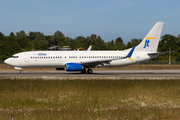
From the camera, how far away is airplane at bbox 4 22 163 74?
36.1m

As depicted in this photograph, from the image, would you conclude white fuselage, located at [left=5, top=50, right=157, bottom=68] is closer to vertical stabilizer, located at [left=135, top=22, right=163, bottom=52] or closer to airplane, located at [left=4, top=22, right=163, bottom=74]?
airplane, located at [left=4, top=22, right=163, bottom=74]

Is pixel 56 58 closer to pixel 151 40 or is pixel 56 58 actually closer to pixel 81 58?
pixel 81 58

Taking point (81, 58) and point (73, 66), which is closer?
point (73, 66)

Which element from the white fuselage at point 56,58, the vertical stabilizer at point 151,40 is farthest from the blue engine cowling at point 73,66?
the vertical stabilizer at point 151,40

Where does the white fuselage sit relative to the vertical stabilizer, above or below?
below

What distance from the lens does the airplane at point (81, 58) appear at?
36.1 meters

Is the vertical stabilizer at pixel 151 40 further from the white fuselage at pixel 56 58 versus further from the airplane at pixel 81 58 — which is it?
the white fuselage at pixel 56 58

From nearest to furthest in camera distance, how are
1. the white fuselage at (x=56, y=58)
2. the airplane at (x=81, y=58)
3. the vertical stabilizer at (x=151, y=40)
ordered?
the airplane at (x=81, y=58)
the white fuselage at (x=56, y=58)
the vertical stabilizer at (x=151, y=40)

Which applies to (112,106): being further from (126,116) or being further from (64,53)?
(64,53)

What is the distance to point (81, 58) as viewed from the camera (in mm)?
37781

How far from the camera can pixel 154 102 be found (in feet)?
41.8

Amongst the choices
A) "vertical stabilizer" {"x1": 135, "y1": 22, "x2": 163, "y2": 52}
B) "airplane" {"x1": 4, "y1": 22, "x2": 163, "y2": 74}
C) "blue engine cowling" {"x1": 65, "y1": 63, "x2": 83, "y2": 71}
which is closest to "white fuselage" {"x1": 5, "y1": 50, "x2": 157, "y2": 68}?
"airplane" {"x1": 4, "y1": 22, "x2": 163, "y2": 74}

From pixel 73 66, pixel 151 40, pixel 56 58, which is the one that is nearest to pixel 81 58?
→ pixel 73 66

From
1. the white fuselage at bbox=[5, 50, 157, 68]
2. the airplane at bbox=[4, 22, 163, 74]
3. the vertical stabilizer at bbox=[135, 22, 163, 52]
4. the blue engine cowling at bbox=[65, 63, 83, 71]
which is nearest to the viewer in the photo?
the blue engine cowling at bbox=[65, 63, 83, 71]
